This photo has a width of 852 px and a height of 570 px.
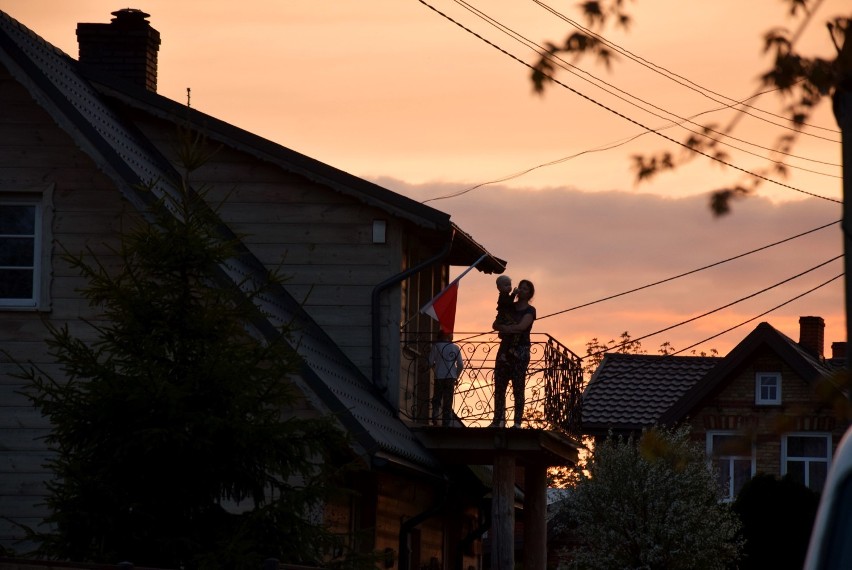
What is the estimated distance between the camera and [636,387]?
45.1m

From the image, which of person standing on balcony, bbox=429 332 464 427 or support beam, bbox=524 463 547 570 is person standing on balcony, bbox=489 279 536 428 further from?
support beam, bbox=524 463 547 570

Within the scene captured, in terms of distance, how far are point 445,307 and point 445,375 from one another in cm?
88

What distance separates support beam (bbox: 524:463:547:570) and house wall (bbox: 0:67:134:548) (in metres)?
7.51

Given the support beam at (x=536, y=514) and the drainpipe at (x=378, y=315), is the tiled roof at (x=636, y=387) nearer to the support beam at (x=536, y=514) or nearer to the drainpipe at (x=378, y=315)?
the support beam at (x=536, y=514)

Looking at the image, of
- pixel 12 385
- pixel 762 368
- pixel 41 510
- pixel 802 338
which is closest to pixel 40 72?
pixel 12 385

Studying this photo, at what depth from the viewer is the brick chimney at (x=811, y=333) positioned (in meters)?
46.8

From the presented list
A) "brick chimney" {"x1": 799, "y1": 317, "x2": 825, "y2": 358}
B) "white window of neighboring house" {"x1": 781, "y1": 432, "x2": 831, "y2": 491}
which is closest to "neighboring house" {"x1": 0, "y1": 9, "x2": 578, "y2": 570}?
"white window of neighboring house" {"x1": 781, "y1": 432, "x2": 831, "y2": 491}

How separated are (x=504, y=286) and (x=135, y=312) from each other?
27.2 feet

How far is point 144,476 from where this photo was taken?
39.5 feet

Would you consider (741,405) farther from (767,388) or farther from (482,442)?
(482,442)

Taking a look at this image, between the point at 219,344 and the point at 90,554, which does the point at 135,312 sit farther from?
the point at 90,554

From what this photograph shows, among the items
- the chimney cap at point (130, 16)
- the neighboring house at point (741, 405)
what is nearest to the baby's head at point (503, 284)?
the chimney cap at point (130, 16)

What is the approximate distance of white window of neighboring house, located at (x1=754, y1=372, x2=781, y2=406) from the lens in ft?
140

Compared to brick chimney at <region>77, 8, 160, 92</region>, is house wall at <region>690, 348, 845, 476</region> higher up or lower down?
lower down
